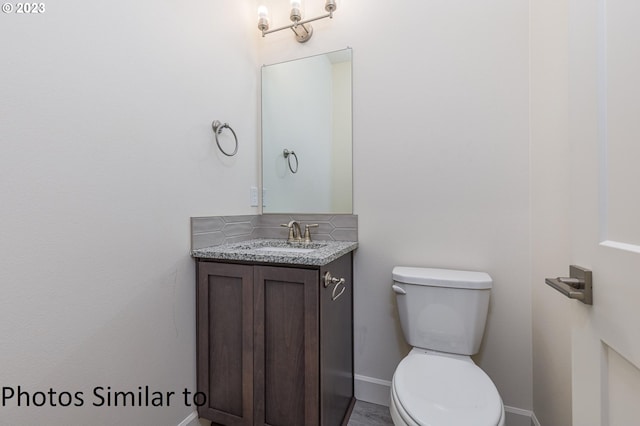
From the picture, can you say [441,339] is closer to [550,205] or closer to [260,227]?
[550,205]

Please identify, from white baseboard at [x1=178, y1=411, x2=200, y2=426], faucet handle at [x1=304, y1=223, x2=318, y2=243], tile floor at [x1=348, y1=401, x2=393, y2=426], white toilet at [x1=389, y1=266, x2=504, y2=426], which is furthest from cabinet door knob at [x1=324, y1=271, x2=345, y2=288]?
white baseboard at [x1=178, y1=411, x2=200, y2=426]

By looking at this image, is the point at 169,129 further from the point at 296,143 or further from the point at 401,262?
the point at 401,262

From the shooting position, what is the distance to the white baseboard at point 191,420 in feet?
4.11

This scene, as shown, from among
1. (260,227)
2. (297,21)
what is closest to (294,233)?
(260,227)

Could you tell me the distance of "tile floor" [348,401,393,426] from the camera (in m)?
1.42

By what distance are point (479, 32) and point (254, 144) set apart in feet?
4.42

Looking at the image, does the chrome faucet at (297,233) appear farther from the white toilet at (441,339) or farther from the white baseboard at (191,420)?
the white baseboard at (191,420)

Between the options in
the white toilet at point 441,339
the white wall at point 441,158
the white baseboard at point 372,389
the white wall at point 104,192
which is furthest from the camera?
the white baseboard at point 372,389

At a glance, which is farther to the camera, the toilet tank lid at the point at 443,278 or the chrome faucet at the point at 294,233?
the chrome faucet at the point at 294,233

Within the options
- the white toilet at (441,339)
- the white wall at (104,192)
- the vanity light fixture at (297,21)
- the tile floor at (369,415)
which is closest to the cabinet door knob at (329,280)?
the white toilet at (441,339)

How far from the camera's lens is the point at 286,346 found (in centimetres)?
117

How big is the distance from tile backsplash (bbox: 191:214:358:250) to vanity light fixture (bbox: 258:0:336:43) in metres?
1.10

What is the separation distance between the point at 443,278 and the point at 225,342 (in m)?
1.03

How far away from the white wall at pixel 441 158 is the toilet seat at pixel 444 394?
0.38 meters
